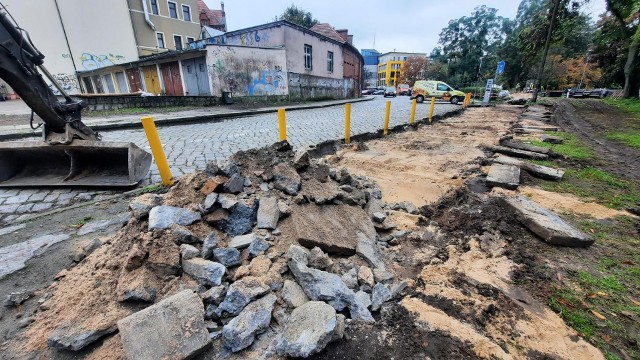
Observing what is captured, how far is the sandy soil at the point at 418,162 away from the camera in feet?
14.4

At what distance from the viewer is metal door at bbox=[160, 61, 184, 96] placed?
725 inches

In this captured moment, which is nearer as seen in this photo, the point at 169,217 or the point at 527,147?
the point at 169,217

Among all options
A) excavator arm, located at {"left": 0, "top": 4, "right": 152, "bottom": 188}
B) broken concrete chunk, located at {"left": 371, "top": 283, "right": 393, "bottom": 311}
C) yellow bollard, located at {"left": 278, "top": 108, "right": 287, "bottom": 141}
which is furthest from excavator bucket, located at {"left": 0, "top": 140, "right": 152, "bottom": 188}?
broken concrete chunk, located at {"left": 371, "top": 283, "right": 393, "bottom": 311}

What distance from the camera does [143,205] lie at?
93.0 inches

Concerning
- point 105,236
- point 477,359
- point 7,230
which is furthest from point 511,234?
point 7,230

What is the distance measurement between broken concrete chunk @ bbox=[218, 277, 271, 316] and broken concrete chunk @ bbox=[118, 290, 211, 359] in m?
0.15

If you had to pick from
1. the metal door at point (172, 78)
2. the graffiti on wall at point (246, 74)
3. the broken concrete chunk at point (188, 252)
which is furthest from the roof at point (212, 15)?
the broken concrete chunk at point (188, 252)

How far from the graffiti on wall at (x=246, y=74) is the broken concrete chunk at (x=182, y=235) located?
16619 mm

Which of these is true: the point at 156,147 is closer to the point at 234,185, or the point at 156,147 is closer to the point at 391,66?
the point at 234,185

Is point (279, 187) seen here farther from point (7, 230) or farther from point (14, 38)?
point (14, 38)

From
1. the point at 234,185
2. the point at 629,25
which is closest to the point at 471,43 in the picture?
the point at 629,25

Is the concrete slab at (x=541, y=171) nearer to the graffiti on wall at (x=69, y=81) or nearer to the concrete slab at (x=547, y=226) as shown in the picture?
the concrete slab at (x=547, y=226)

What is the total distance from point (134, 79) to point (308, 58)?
48.3 ft

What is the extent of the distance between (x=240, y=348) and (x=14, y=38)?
14.6 feet
